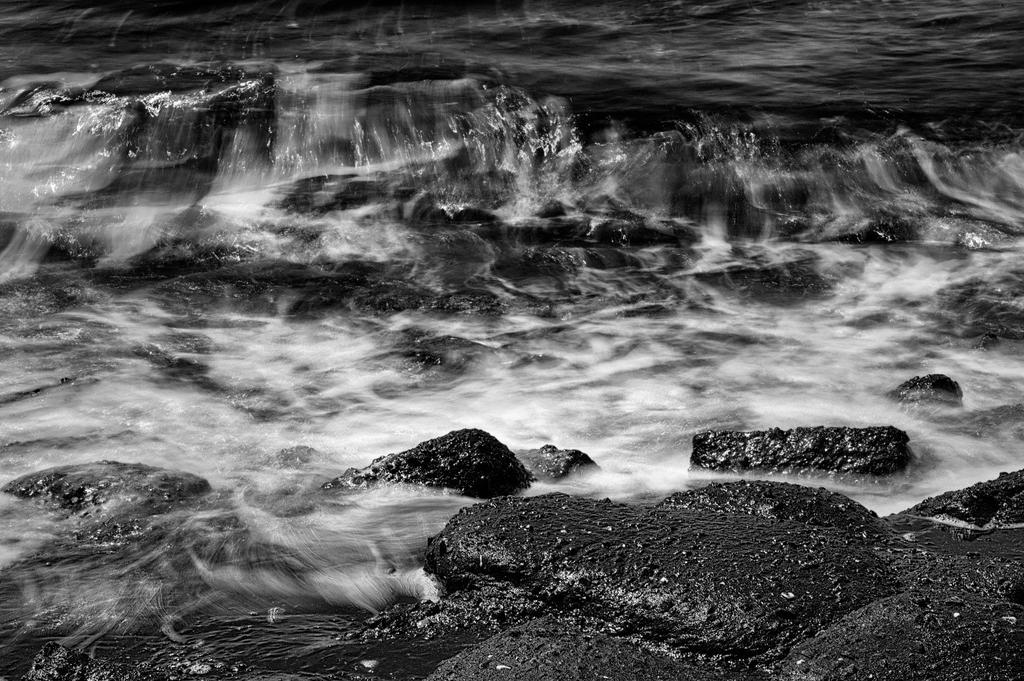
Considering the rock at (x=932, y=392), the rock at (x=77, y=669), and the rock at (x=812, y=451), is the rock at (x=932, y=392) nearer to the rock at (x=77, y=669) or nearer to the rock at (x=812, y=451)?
the rock at (x=812, y=451)

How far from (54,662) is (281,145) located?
848cm

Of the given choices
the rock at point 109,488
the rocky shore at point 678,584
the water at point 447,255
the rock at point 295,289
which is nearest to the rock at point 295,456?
the water at point 447,255

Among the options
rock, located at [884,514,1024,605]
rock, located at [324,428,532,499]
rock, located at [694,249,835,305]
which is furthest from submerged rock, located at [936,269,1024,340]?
rock, located at [324,428,532,499]

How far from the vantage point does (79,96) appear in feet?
39.9

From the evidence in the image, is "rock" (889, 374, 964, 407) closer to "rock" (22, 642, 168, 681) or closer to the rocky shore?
the rocky shore

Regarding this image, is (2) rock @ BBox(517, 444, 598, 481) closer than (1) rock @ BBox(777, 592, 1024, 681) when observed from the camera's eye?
No

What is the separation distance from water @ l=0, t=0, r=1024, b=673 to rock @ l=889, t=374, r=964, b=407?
138mm

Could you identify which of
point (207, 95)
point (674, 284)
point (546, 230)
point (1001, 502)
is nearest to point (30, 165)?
point (207, 95)

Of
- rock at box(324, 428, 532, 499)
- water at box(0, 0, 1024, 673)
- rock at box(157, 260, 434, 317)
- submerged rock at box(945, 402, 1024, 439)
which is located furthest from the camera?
rock at box(157, 260, 434, 317)

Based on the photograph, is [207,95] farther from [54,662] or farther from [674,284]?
[54,662]

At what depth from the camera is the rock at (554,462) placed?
213 inches

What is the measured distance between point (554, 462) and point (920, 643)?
246 cm

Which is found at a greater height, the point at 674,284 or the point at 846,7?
the point at 846,7

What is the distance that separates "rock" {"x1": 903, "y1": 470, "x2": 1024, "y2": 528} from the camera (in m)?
4.42
